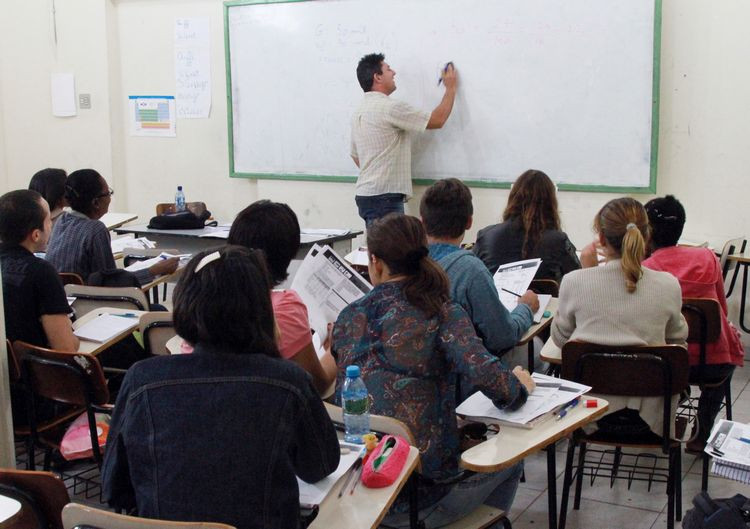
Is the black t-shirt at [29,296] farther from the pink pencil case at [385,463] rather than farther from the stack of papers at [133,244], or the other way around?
the stack of papers at [133,244]

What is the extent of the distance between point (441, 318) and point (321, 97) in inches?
175

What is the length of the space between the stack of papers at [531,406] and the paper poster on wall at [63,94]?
597 centimetres

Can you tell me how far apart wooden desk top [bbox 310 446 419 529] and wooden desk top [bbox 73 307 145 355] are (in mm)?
1547

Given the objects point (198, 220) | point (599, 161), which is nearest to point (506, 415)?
point (599, 161)

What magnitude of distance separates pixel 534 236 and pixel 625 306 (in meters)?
1.01

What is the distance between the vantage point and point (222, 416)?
162 centimetres

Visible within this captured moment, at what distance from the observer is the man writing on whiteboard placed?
227 inches

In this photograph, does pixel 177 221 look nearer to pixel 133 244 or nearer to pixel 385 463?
pixel 133 244

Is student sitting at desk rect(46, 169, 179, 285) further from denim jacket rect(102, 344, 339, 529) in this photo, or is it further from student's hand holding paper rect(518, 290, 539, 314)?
denim jacket rect(102, 344, 339, 529)

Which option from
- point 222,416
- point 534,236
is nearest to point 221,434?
point 222,416

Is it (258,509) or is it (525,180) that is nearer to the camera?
(258,509)

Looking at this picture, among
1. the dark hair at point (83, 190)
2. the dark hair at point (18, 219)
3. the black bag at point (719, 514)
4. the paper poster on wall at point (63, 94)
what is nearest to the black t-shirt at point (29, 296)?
the dark hair at point (18, 219)

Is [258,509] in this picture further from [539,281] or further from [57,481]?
[539,281]

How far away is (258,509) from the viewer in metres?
1.64
